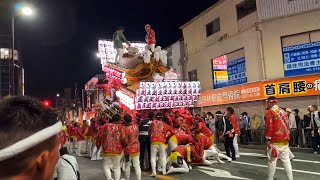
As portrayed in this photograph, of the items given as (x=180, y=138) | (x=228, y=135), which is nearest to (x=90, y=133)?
(x=180, y=138)

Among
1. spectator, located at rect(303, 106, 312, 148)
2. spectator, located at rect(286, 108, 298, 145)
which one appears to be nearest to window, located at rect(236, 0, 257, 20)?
spectator, located at rect(286, 108, 298, 145)

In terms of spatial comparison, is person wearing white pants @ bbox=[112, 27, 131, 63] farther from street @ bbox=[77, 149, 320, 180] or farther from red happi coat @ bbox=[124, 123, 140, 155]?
red happi coat @ bbox=[124, 123, 140, 155]

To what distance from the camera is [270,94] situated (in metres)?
19.7

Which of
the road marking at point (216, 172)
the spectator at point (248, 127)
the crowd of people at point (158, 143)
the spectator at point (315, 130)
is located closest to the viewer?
the crowd of people at point (158, 143)

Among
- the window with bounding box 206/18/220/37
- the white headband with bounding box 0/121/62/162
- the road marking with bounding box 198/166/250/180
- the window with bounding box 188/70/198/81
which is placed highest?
the window with bounding box 206/18/220/37

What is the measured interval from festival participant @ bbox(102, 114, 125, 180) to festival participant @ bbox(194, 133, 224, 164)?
3919 mm

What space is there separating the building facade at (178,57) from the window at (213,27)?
430cm

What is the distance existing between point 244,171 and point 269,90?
399 inches

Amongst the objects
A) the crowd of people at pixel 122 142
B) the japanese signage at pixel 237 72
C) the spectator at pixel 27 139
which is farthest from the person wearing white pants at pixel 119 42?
the spectator at pixel 27 139

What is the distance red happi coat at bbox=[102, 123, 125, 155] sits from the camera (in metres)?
9.12

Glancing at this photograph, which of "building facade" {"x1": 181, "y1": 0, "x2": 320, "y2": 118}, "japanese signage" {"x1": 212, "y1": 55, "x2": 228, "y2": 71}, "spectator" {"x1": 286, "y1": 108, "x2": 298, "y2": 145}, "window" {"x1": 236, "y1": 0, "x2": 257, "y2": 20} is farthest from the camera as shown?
"japanese signage" {"x1": 212, "y1": 55, "x2": 228, "y2": 71}

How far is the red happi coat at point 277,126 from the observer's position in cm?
805

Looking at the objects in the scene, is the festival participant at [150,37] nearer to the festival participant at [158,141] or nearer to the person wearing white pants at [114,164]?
the festival participant at [158,141]

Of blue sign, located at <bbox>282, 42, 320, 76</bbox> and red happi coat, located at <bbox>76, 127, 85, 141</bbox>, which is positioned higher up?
blue sign, located at <bbox>282, 42, 320, 76</bbox>
